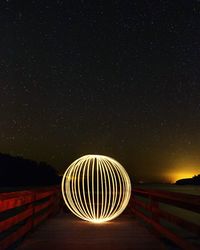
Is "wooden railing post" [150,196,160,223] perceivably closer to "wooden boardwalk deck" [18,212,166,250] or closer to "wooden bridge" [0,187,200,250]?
"wooden bridge" [0,187,200,250]

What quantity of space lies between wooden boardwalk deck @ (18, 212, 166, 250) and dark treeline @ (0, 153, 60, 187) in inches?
4064

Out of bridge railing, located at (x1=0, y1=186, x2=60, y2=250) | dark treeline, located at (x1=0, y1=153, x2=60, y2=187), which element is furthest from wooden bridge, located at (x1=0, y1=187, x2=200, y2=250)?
dark treeline, located at (x1=0, y1=153, x2=60, y2=187)

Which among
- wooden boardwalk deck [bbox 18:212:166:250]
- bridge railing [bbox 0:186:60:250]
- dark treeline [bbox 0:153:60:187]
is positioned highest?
dark treeline [bbox 0:153:60:187]

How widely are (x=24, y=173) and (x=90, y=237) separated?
117m

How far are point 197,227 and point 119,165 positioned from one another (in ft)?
15.5

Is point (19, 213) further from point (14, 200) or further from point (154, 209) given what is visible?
point (154, 209)

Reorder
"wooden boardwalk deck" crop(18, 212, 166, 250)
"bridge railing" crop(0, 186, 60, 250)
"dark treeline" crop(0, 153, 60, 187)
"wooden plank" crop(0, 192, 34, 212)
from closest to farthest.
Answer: "wooden plank" crop(0, 192, 34, 212) < "bridge railing" crop(0, 186, 60, 250) < "wooden boardwalk deck" crop(18, 212, 166, 250) < "dark treeline" crop(0, 153, 60, 187)

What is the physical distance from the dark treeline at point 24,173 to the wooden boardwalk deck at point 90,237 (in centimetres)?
10321

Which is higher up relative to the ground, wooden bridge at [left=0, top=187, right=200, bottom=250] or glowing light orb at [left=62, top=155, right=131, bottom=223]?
glowing light orb at [left=62, top=155, right=131, bottom=223]

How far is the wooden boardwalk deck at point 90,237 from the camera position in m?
6.73

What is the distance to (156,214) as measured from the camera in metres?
8.33

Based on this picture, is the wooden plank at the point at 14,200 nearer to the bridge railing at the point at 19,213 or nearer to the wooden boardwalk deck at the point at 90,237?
the bridge railing at the point at 19,213

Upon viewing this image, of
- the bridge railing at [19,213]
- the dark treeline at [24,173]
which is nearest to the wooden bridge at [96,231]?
the bridge railing at [19,213]

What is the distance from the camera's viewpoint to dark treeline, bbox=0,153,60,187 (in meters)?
113
